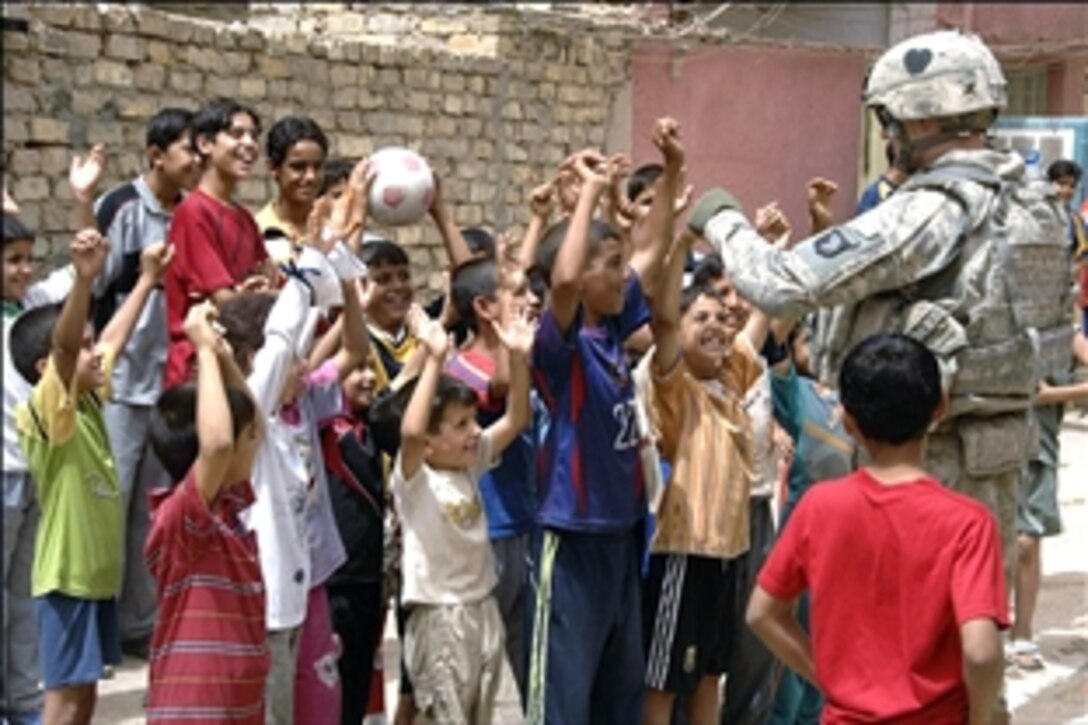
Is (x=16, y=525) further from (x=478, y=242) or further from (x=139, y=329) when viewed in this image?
(x=478, y=242)

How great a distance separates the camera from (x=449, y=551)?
14.6 ft

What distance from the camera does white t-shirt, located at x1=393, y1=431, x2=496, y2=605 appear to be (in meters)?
4.45

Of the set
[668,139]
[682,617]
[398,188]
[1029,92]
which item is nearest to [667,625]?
[682,617]

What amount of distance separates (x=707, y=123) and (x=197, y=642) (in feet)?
37.3

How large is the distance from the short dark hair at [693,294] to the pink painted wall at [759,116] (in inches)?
346

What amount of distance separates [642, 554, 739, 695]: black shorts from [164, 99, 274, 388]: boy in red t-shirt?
1.47 m

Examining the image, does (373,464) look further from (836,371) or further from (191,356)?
(836,371)

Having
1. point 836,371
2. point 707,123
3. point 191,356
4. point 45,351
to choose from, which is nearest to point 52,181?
point 191,356

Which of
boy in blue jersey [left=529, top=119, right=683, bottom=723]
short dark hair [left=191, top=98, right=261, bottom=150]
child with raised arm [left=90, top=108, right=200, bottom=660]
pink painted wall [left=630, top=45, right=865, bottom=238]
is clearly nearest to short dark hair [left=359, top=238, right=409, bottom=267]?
short dark hair [left=191, top=98, right=261, bottom=150]

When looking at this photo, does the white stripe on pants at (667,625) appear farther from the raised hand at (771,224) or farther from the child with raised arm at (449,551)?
the raised hand at (771,224)

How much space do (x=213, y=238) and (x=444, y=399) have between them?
128cm

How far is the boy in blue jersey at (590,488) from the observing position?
4.49 m

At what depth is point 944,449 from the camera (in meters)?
4.14

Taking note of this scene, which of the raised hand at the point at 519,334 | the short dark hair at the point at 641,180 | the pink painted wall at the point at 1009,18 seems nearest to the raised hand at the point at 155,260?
the raised hand at the point at 519,334
